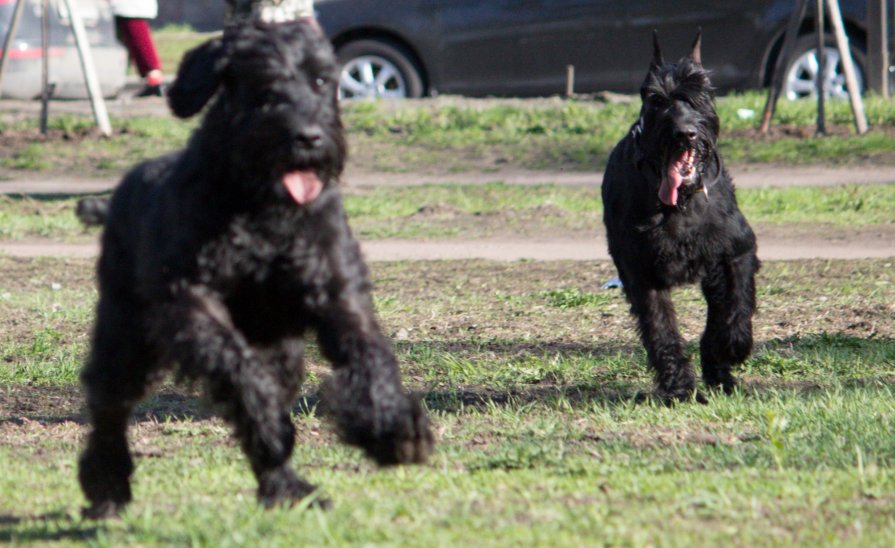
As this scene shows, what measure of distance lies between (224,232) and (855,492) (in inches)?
86.0

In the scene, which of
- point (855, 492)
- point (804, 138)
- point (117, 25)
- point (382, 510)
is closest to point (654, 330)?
point (855, 492)

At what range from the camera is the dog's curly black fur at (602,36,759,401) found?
6523 millimetres

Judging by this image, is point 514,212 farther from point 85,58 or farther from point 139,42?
point 139,42

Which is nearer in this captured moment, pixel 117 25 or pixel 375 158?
pixel 375 158

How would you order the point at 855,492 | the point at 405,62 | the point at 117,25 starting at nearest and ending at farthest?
the point at 855,492 < the point at 405,62 < the point at 117,25

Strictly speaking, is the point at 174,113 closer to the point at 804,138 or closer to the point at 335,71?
the point at 335,71

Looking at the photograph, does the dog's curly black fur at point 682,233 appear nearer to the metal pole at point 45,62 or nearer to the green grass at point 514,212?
the green grass at point 514,212

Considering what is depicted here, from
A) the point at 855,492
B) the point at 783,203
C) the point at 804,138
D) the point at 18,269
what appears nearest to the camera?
the point at 855,492

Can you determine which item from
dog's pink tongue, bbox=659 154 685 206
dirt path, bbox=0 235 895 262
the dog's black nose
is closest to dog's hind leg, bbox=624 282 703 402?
dog's pink tongue, bbox=659 154 685 206

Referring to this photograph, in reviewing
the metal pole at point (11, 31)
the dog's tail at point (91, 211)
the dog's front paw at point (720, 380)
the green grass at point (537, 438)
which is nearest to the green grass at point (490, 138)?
the metal pole at point (11, 31)

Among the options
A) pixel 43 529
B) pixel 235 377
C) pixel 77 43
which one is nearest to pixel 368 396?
pixel 235 377

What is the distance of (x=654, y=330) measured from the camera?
657cm

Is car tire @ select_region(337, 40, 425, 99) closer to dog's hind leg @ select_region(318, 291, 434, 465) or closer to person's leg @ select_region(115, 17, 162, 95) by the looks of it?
person's leg @ select_region(115, 17, 162, 95)

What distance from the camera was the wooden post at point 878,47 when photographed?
1436 centimetres
